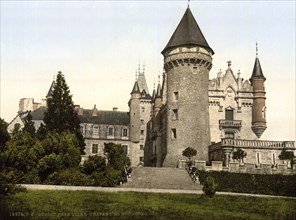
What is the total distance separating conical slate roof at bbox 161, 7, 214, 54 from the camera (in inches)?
2290

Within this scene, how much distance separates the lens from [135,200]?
32.9 meters

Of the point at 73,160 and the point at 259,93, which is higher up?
the point at 259,93

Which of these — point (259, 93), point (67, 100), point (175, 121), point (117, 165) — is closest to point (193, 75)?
point (175, 121)

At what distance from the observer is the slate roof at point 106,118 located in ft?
262

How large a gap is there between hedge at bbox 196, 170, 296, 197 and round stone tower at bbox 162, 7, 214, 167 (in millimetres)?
10690

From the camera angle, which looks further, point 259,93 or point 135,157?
point 135,157

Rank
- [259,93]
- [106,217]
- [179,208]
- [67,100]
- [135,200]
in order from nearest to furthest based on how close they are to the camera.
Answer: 1. [106,217]
2. [179,208]
3. [135,200]
4. [67,100]
5. [259,93]

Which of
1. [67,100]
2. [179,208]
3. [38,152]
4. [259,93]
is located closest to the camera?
[179,208]

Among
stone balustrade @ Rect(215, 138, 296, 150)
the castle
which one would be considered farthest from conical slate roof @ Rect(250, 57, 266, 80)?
stone balustrade @ Rect(215, 138, 296, 150)

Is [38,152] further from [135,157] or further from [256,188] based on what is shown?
[135,157]

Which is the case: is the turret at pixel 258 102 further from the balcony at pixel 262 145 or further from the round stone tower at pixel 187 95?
the round stone tower at pixel 187 95

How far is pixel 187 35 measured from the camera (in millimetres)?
58812

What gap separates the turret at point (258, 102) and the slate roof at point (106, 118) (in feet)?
82.0

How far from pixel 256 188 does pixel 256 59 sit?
78.9ft
